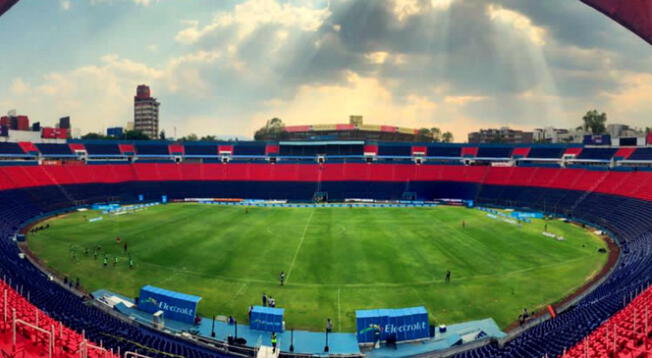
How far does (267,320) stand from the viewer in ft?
67.7

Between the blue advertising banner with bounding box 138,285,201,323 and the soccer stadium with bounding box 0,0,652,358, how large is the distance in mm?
117

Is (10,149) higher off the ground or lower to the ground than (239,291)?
higher

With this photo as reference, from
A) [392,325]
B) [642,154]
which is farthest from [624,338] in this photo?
[642,154]

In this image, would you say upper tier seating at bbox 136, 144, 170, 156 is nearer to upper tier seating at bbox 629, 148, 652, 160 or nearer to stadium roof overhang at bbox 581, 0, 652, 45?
stadium roof overhang at bbox 581, 0, 652, 45

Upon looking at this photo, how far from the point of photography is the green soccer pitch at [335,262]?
24.4 metres

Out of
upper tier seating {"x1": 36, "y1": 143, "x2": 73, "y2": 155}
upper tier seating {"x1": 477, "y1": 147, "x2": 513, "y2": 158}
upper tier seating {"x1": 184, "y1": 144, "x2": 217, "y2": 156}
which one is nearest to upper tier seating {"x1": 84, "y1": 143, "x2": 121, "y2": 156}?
upper tier seating {"x1": 36, "y1": 143, "x2": 73, "y2": 155}

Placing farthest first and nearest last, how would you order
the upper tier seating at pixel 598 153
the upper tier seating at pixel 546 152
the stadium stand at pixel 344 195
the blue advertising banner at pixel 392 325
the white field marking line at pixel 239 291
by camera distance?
1. the upper tier seating at pixel 546 152
2. the upper tier seating at pixel 598 153
3. the white field marking line at pixel 239 291
4. the blue advertising banner at pixel 392 325
5. the stadium stand at pixel 344 195

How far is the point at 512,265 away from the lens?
104 ft

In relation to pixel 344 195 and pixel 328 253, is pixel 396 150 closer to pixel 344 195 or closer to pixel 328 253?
pixel 344 195

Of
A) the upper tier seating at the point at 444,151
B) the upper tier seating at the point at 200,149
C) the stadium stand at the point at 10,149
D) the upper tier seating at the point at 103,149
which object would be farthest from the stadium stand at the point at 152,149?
the upper tier seating at the point at 444,151

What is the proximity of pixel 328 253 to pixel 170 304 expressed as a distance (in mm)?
16002

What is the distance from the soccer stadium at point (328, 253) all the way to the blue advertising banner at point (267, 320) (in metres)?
0.08

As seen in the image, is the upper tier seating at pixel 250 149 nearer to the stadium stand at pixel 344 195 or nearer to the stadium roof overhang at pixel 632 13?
the stadium stand at pixel 344 195

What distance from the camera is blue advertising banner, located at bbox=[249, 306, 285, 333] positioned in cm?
2056
